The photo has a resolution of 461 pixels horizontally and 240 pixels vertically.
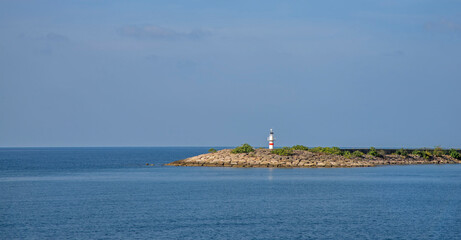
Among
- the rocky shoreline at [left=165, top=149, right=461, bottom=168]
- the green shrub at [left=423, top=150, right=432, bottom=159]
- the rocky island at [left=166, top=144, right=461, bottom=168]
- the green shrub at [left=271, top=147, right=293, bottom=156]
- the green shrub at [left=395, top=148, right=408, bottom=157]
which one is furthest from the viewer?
the green shrub at [left=423, top=150, right=432, bottom=159]

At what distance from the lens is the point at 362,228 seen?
37.2 m

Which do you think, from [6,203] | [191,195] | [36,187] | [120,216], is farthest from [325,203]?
[36,187]

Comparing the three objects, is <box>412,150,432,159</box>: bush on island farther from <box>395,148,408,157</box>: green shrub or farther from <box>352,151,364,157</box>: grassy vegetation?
<box>352,151,364,157</box>: grassy vegetation

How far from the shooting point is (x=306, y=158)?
93.6 meters

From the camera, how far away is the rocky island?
92250 millimetres

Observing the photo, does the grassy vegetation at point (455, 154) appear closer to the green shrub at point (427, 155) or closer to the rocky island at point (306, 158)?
the rocky island at point (306, 158)

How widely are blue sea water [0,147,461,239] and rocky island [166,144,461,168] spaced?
17747 mm

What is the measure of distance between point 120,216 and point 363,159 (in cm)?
6555

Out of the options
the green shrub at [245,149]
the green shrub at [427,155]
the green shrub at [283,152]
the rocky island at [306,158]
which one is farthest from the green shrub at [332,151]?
the green shrub at [427,155]

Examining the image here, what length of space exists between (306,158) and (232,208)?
49141 millimetres

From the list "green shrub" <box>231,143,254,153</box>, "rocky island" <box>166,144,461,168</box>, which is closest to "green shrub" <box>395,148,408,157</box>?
"rocky island" <box>166,144,461,168</box>

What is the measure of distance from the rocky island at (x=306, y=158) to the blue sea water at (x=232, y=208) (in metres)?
17.7

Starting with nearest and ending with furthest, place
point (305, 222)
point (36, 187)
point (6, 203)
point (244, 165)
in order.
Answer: point (305, 222), point (6, 203), point (36, 187), point (244, 165)

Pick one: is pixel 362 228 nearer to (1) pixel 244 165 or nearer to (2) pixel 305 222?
(2) pixel 305 222
